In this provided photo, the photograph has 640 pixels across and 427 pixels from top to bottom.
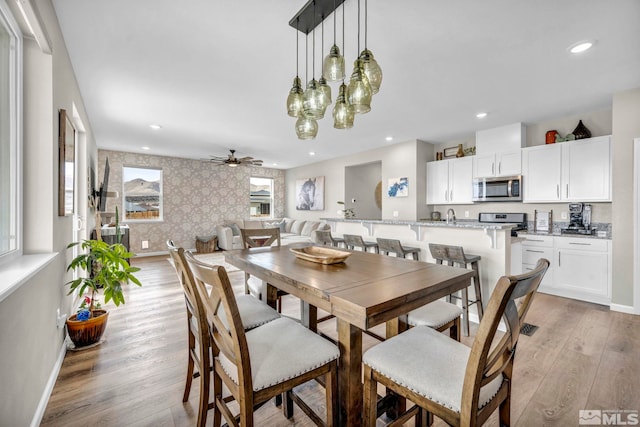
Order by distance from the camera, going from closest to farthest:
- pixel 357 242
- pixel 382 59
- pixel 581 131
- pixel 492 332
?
pixel 492 332
pixel 382 59
pixel 357 242
pixel 581 131

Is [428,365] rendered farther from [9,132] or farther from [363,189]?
[363,189]

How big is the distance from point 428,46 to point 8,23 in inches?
104

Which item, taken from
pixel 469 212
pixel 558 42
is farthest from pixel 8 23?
pixel 469 212

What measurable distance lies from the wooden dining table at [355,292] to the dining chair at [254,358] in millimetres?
80

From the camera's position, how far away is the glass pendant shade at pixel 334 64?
1.58 meters

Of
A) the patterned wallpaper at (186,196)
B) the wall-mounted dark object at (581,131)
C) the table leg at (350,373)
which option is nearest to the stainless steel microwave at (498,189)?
the wall-mounted dark object at (581,131)

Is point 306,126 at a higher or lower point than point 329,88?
lower

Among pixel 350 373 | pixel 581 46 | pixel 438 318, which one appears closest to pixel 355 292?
pixel 350 373

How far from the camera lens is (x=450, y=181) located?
15.9 feet

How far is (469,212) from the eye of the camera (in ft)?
15.9

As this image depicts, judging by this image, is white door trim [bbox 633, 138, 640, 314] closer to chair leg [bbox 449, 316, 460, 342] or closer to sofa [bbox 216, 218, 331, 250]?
chair leg [bbox 449, 316, 460, 342]

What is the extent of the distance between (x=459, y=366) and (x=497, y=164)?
163 inches

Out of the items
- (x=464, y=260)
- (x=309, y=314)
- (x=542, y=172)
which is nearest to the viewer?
(x=309, y=314)

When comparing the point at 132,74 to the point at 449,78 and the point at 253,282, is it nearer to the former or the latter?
the point at 253,282
